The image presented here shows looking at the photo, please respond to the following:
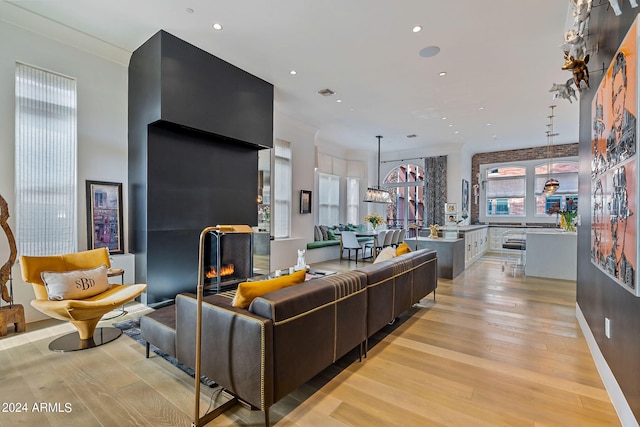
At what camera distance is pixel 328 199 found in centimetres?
981

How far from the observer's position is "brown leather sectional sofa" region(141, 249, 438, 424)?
1692 millimetres

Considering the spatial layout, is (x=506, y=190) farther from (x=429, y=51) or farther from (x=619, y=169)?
(x=619, y=169)

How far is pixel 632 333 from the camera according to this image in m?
1.70

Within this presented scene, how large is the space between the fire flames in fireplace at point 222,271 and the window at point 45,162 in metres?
1.82

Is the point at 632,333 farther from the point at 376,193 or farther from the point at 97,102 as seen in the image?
the point at 376,193

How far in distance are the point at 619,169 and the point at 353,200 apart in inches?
346

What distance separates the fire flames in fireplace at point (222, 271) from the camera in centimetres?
490

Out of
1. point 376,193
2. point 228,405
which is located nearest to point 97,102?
point 228,405

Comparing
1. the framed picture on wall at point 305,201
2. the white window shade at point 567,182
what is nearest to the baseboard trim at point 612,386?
the framed picture on wall at point 305,201

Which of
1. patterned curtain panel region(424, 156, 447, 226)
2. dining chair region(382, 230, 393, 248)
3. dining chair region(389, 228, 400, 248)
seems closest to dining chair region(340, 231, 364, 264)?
dining chair region(382, 230, 393, 248)

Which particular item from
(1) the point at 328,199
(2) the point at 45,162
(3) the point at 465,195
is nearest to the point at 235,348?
(2) the point at 45,162

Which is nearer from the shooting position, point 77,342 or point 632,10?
point 632,10

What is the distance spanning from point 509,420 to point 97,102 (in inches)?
222

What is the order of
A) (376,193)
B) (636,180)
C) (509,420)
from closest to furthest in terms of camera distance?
(636,180)
(509,420)
(376,193)
